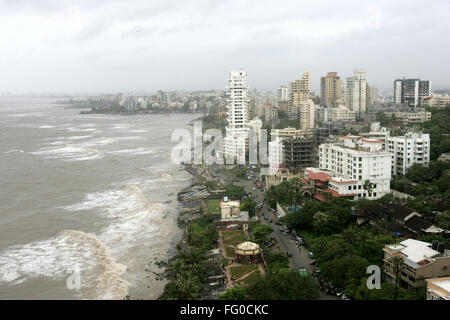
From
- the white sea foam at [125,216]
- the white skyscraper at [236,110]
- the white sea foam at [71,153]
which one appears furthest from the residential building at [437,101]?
the white sea foam at [125,216]

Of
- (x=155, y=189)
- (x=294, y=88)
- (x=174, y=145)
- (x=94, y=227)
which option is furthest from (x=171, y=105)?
(x=94, y=227)

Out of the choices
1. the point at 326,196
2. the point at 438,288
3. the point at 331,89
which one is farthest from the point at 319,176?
the point at 331,89

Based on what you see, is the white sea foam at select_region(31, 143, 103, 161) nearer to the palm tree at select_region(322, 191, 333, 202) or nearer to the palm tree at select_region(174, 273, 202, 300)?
the palm tree at select_region(322, 191, 333, 202)

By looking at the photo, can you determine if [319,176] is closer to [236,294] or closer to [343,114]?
[236,294]

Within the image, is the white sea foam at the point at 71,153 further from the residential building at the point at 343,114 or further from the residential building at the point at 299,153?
the residential building at the point at 343,114

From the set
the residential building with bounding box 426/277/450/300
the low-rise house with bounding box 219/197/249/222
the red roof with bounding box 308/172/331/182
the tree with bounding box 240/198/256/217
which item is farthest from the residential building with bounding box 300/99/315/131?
the residential building with bounding box 426/277/450/300

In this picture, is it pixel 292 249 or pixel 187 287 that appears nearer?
pixel 187 287
